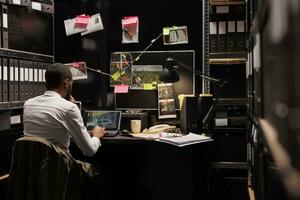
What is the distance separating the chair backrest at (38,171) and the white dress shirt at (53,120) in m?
0.14

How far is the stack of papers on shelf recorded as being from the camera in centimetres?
273

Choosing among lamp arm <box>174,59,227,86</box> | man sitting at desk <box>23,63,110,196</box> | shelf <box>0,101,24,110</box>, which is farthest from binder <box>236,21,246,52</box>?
shelf <box>0,101,24,110</box>

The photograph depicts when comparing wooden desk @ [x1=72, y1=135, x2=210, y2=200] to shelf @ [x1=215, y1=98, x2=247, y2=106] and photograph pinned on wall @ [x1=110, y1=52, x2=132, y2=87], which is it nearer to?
photograph pinned on wall @ [x1=110, y1=52, x2=132, y2=87]

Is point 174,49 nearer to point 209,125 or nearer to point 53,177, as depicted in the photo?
point 209,125

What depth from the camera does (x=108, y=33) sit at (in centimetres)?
352

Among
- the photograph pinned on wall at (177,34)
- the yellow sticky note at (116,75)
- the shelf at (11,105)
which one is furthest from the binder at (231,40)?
the shelf at (11,105)

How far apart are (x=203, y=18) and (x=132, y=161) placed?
4.50ft

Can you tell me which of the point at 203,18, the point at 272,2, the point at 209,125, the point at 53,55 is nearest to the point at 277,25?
the point at 272,2

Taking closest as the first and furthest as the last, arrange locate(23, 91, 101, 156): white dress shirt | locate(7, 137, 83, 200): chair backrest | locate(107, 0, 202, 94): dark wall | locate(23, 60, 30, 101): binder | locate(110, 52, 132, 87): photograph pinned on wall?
locate(7, 137, 83, 200): chair backrest → locate(23, 91, 101, 156): white dress shirt → locate(23, 60, 30, 101): binder → locate(107, 0, 202, 94): dark wall → locate(110, 52, 132, 87): photograph pinned on wall

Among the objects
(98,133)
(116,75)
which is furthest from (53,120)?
(116,75)

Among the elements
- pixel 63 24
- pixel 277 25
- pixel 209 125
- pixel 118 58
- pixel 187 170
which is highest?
pixel 63 24

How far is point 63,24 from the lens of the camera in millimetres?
3572

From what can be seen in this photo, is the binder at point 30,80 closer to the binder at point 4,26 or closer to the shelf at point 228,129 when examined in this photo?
the binder at point 4,26

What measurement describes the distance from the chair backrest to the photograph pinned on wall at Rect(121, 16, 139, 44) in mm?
1480
